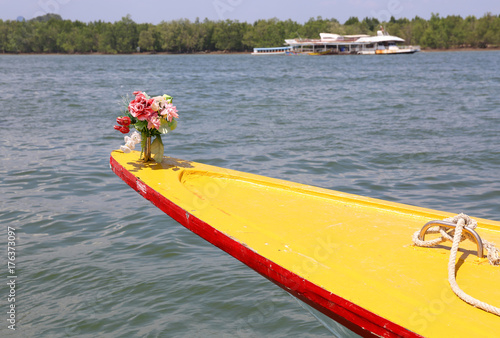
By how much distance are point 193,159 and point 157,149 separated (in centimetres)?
378

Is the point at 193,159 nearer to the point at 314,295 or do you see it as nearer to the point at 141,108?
the point at 141,108

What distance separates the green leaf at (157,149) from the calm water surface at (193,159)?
85 cm

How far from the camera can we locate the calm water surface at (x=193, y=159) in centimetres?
382

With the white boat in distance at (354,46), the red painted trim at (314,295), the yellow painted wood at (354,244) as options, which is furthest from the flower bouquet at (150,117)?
the white boat in distance at (354,46)

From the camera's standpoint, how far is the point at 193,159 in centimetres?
873

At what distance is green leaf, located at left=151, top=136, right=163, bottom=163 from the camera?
494 centimetres

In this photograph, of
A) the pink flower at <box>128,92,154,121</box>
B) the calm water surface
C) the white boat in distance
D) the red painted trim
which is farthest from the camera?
the white boat in distance

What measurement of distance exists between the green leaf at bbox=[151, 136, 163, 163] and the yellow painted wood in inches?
13.7

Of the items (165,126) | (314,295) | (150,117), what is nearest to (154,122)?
(150,117)

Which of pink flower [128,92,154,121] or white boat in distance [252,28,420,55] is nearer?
pink flower [128,92,154,121]

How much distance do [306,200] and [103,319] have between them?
1.75 metres

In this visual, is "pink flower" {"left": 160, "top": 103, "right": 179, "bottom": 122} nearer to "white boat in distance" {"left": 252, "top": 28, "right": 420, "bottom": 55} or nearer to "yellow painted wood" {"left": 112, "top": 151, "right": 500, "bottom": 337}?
"yellow painted wood" {"left": 112, "top": 151, "right": 500, "bottom": 337}

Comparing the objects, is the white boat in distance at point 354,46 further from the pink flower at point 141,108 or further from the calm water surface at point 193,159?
the pink flower at point 141,108

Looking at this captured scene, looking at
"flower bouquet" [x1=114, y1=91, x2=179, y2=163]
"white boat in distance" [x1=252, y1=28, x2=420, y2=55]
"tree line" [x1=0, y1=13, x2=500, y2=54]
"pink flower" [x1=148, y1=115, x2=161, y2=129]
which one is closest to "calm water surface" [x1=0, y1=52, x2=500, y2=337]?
"flower bouquet" [x1=114, y1=91, x2=179, y2=163]
